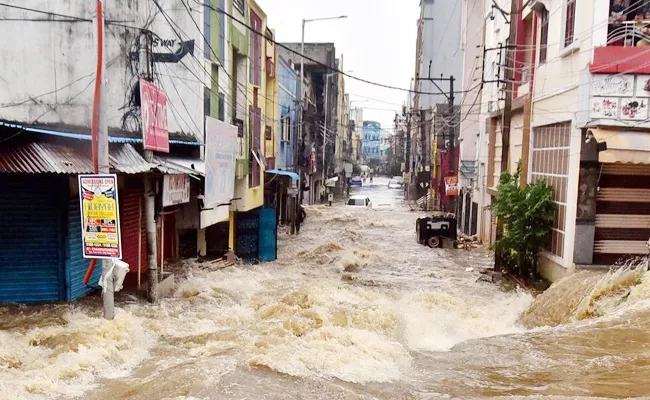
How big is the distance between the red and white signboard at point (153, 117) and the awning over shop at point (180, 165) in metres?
0.45

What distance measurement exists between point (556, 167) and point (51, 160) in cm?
1258

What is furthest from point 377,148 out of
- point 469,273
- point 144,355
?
point 144,355

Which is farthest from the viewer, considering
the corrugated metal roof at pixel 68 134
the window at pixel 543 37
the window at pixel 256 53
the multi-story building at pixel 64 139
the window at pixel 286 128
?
the window at pixel 286 128

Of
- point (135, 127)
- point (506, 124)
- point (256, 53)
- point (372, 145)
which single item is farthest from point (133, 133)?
point (372, 145)

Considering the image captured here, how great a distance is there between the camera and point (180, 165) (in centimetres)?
1332

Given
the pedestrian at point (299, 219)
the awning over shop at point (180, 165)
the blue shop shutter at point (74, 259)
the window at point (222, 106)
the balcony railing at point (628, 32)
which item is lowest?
the pedestrian at point (299, 219)

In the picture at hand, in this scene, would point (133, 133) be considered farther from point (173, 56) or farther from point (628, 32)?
point (628, 32)

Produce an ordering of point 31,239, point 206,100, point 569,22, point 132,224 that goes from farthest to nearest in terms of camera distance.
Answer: point 206,100, point 569,22, point 132,224, point 31,239

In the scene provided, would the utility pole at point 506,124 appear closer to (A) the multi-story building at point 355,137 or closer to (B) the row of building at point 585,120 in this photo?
(B) the row of building at point 585,120

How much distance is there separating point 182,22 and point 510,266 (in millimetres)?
12066

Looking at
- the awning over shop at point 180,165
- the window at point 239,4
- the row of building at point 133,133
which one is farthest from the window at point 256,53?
the awning over shop at point 180,165

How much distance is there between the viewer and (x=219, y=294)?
12984mm

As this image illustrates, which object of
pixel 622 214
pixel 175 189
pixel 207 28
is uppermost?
pixel 207 28

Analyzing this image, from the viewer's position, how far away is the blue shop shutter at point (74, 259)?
1052 cm
